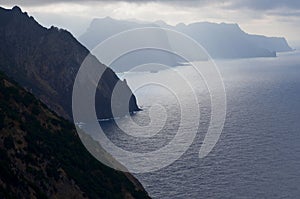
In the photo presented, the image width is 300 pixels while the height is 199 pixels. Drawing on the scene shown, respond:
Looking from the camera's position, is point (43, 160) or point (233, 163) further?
point (233, 163)

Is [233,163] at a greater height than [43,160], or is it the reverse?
[233,163]

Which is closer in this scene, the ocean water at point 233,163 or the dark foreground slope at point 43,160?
the dark foreground slope at point 43,160

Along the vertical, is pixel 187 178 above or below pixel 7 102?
below

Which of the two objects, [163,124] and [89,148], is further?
[163,124]

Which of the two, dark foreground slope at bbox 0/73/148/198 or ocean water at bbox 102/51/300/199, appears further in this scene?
ocean water at bbox 102/51/300/199

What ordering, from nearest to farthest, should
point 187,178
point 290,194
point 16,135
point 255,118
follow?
point 16,135
point 290,194
point 187,178
point 255,118

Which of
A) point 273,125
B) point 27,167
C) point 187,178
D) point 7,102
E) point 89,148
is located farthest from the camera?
point 273,125

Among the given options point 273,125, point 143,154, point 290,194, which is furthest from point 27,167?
point 273,125

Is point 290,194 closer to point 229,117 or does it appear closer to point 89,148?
point 89,148
